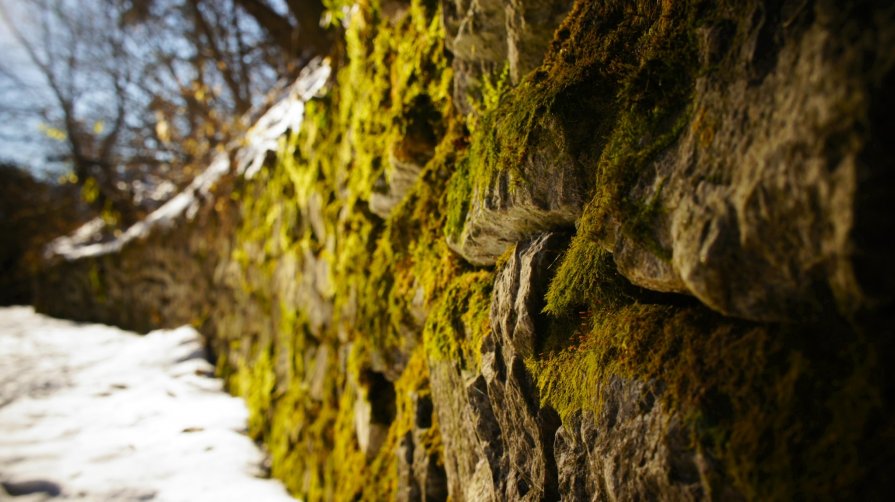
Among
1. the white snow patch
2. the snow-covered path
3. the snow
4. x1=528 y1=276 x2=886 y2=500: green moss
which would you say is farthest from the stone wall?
the snow

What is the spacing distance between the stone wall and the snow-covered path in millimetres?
1130

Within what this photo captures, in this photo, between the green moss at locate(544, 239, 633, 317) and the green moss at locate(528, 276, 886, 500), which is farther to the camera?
the green moss at locate(544, 239, 633, 317)

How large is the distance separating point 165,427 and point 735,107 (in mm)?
4414

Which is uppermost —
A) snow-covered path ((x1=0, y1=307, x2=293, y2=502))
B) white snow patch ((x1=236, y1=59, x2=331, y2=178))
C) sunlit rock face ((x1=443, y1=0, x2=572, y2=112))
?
white snow patch ((x1=236, y1=59, x2=331, y2=178))

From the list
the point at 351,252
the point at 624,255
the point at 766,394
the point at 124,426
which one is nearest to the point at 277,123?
the point at 351,252

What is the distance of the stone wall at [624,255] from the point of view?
26.2 inches

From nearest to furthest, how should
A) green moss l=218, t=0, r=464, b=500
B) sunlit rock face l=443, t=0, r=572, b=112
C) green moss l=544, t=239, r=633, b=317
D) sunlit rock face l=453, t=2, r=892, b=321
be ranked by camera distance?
sunlit rock face l=453, t=2, r=892, b=321 → green moss l=544, t=239, r=633, b=317 → sunlit rock face l=443, t=0, r=572, b=112 → green moss l=218, t=0, r=464, b=500

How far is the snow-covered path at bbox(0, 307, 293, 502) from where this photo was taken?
289 cm

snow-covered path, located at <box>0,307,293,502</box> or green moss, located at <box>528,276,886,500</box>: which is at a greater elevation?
green moss, located at <box>528,276,886,500</box>

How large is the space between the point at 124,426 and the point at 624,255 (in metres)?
4.34

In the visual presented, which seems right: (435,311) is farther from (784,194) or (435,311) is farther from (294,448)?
(294,448)

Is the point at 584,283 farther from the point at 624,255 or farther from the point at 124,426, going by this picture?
the point at 124,426

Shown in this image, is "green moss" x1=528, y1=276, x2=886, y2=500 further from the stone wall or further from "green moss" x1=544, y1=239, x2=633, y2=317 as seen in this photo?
"green moss" x1=544, y1=239, x2=633, y2=317

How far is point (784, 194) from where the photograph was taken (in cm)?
68
